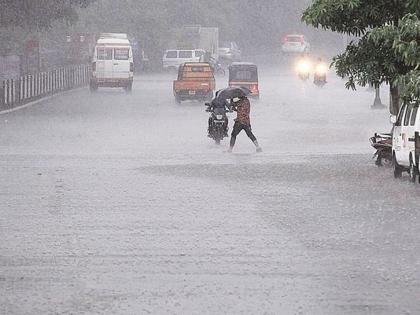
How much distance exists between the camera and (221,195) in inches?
819

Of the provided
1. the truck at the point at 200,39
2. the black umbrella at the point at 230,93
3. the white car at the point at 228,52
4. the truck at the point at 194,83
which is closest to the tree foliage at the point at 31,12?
the truck at the point at 194,83

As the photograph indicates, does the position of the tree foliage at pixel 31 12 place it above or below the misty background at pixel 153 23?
Result: above

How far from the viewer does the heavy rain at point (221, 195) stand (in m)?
11.6

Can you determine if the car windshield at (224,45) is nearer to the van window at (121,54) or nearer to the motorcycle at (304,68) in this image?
the motorcycle at (304,68)

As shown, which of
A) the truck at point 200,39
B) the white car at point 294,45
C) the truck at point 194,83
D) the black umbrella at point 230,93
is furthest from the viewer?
the white car at point 294,45

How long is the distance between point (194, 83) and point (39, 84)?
24.9ft

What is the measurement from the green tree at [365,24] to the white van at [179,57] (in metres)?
61.4

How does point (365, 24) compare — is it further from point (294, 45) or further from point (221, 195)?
point (294, 45)

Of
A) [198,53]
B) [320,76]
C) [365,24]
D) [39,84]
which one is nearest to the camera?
[365,24]

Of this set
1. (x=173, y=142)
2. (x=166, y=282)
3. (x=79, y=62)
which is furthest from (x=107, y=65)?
(x=166, y=282)

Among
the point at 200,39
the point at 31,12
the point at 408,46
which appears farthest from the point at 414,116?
the point at 200,39

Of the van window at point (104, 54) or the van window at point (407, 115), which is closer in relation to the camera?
the van window at point (407, 115)

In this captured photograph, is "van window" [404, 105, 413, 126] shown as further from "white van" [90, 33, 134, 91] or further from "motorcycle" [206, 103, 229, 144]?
"white van" [90, 33, 134, 91]

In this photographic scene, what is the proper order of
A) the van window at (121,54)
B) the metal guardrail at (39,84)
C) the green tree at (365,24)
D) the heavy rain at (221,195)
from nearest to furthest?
the heavy rain at (221,195)
the green tree at (365,24)
the metal guardrail at (39,84)
the van window at (121,54)
